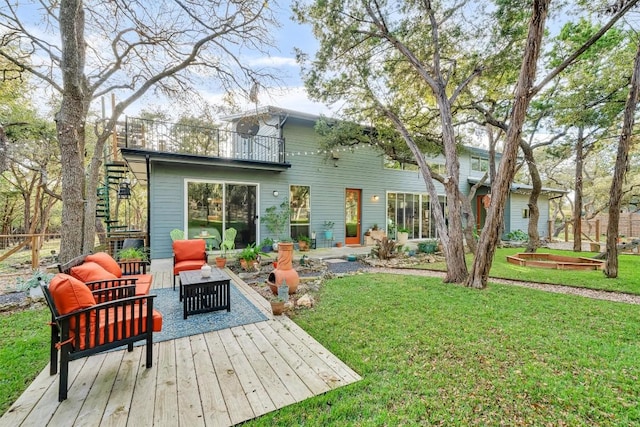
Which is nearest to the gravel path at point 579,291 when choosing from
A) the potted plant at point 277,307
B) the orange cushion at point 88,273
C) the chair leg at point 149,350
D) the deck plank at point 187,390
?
the potted plant at point 277,307

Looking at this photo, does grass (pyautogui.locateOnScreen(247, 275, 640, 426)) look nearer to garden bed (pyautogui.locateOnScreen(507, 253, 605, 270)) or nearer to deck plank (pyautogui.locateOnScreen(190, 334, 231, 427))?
deck plank (pyautogui.locateOnScreen(190, 334, 231, 427))

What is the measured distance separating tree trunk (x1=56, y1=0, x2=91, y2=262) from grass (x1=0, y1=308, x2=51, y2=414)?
1.53m

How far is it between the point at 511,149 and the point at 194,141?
10672mm

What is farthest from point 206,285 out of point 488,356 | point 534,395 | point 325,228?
point 325,228

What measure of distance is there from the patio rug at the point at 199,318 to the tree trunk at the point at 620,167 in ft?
23.7

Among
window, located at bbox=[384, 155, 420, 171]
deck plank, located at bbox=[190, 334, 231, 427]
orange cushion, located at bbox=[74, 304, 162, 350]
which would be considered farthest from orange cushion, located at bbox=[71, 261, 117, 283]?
window, located at bbox=[384, 155, 420, 171]

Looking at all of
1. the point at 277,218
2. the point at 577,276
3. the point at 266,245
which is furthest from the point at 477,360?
the point at 277,218

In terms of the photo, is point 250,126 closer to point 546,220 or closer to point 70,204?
point 70,204

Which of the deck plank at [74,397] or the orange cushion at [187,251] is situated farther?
the orange cushion at [187,251]

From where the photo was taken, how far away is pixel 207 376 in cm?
235

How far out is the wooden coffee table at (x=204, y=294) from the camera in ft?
12.4

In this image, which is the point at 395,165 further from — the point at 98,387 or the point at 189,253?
the point at 98,387

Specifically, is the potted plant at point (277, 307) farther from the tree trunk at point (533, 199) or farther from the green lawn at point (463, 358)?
the tree trunk at point (533, 199)

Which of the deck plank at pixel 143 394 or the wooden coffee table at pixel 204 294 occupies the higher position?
the wooden coffee table at pixel 204 294
